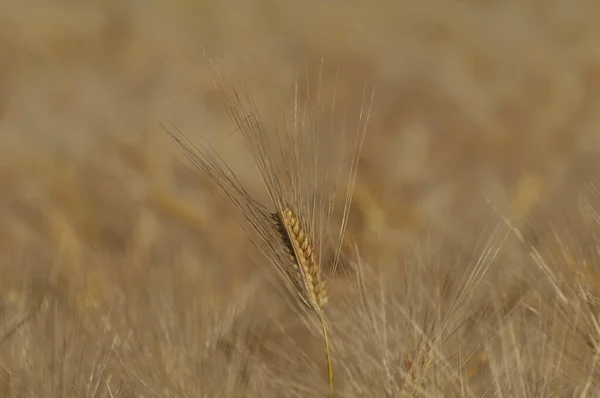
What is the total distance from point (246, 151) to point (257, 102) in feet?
0.36

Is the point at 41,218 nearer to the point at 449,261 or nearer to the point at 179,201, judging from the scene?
the point at 179,201

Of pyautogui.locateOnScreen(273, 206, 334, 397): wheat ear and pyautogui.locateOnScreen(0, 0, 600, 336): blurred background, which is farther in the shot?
pyautogui.locateOnScreen(0, 0, 600, 336): blurred background

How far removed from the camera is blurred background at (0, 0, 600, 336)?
1411 mm

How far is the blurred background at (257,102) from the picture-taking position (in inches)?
55.6

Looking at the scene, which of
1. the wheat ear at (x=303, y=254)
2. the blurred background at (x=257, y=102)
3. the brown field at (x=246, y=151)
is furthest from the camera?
the blurred background at (x=257, y=102)

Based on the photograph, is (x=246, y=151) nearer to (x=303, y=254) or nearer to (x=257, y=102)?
(x=257, y=102)

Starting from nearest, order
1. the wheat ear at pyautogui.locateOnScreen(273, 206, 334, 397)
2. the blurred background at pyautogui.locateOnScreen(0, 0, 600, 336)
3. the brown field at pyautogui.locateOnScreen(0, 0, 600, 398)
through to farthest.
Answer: the wheat ear at pyautogui.locateOnScreen(273, 206, 334, 397), the brown field at pyautogui.locateOnScreen(0, 0, 600, 398), the blurred background at pyautogui.locateOnScreen(0, 0, 600, 336)

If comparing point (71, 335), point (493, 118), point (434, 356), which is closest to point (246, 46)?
point (493, 118)

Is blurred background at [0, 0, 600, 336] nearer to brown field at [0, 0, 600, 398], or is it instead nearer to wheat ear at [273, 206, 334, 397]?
brown field at [0, 0, 600, 398]

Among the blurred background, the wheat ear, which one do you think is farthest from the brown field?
the wheat ear

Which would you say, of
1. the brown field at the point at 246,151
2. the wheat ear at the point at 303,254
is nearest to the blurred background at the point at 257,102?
the brown field at the point at 246,151

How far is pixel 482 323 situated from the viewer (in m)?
1.03

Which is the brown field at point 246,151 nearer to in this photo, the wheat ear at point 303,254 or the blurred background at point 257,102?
the blurred background at point 257,102

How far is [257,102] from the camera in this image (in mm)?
1464
